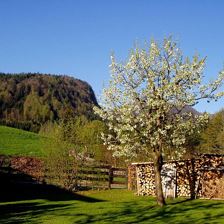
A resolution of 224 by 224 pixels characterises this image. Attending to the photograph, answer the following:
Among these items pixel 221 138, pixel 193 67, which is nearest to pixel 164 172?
pixel 193 67

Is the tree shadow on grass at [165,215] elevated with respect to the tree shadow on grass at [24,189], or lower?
lower

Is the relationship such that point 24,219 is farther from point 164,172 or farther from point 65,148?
point 65,148

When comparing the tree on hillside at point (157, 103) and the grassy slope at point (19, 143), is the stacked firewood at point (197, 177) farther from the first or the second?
the grassy slope at point (19, 143)

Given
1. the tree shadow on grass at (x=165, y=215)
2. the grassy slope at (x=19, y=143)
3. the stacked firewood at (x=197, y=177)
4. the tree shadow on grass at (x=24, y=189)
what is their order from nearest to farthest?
the tree shadow on grass at (x=165, y=215) → the stacked firewood at (x=197, y=177) → the tree shadow on grass at (x=24, y=189) → the grassy slope at (x=19, y=143)

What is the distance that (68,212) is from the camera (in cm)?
2006

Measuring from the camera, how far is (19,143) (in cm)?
6278

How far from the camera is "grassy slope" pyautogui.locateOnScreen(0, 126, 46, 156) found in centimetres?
5473

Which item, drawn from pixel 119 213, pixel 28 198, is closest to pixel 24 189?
pixel 28 198

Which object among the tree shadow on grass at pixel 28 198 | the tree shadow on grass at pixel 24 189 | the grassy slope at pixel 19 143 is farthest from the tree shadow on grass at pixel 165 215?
the grassy slope at pixel 19 143

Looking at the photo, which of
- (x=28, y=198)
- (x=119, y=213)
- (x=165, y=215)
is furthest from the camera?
(x=28, y=198)

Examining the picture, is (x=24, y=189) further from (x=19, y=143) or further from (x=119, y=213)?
(x=19, y=143)

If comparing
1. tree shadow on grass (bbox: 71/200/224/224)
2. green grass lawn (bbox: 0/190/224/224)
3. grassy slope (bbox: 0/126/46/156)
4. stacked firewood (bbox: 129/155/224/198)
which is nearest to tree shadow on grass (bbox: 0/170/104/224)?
green grass lawn (bbox: 0/190/224/224)

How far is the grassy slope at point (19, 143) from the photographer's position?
54728 millimetres

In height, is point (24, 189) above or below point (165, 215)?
above
